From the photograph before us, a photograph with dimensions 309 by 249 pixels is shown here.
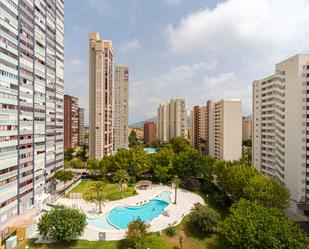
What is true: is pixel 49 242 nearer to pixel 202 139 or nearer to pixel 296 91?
pixel 296 91

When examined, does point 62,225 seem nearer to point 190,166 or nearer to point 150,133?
point 190,166

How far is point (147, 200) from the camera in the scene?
42.0 meters

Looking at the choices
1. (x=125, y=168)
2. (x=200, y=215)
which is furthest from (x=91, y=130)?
(x=200, y=215)

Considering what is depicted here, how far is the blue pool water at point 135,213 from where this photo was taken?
3302 cm

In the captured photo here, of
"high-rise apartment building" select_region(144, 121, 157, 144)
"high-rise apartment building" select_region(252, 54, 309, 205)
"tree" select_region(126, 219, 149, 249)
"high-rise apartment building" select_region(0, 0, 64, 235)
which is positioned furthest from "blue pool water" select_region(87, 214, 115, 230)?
"high-rise apartment building" select_region(144, 121, 157, 144)

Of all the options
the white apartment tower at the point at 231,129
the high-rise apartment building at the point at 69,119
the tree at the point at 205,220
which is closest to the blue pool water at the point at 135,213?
the tree at the point at 205,220

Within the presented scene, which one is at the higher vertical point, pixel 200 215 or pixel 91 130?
pixel 91 130

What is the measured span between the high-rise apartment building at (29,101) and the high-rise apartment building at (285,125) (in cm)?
4615

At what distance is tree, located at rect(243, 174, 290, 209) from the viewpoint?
3147 centimetres

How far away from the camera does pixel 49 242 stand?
26.8m

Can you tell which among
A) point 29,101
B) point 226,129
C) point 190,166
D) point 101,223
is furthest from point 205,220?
point 226,129

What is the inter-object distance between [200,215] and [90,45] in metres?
64.6

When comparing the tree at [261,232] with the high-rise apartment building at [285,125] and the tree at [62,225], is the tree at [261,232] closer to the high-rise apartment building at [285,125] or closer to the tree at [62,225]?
the tree at [62,225]

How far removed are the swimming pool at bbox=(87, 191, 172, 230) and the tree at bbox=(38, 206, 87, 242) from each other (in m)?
5.50
